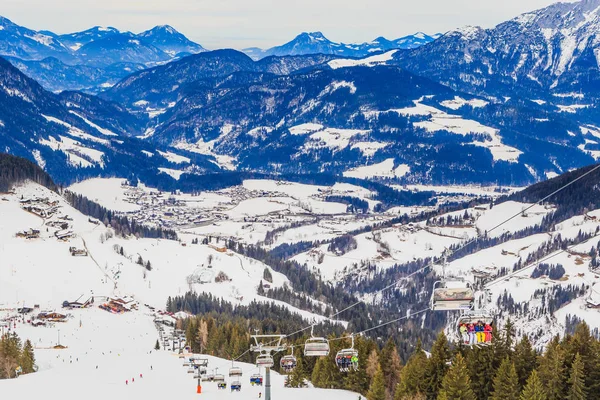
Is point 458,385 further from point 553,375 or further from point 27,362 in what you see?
point 27,362

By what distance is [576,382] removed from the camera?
186 feet

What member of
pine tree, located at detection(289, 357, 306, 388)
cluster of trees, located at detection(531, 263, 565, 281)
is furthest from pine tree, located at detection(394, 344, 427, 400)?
cluster of trees, located at detection(531, 263, 565, 281)

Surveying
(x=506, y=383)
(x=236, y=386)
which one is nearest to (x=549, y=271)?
(x=506, y=383)

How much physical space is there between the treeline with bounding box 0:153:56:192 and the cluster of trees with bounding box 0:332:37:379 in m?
105

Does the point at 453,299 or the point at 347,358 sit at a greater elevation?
the point at 453,299

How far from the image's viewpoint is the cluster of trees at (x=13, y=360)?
7456cm

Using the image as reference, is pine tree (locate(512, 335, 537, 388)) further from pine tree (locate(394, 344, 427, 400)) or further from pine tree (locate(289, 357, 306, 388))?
pine tree (locate(289, 357, 306, 388))

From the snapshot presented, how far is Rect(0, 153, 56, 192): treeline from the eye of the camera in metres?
182

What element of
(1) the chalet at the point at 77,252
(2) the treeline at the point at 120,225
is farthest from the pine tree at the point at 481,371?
(2) the treeline at the point at 120,225

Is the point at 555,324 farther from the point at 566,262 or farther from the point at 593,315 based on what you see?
the point at 566,262

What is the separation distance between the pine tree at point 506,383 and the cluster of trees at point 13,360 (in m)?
43.3

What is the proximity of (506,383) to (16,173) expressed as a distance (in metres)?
151

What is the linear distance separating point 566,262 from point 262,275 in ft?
204

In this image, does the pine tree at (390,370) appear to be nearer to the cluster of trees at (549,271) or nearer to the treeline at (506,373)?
the treeline at (506,373)
